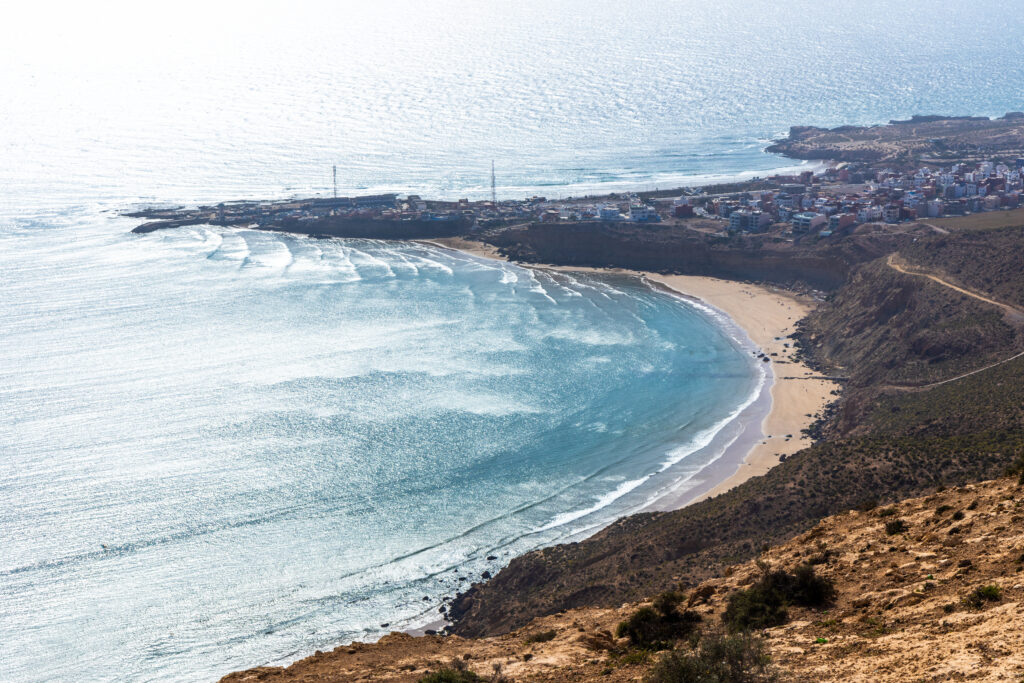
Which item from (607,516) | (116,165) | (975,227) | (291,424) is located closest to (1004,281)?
(975,227)

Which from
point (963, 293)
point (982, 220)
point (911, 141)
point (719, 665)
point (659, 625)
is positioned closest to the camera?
point (719, 665)

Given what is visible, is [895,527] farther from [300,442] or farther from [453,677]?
[300,442]

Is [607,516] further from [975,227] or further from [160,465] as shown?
[975,227]

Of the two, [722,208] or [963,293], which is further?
[722,208]

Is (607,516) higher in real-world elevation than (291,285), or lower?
lower

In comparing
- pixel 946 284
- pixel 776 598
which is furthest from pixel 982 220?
pixel 776 598

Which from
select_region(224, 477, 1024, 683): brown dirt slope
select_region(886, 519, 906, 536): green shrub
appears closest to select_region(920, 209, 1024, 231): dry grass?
select_region(886, 519, 906, 536): green shrub

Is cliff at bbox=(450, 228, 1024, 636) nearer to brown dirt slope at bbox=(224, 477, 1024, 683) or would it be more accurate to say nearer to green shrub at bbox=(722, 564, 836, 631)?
brown dirt slope at bbox=(224, 477, 1024, 683)
